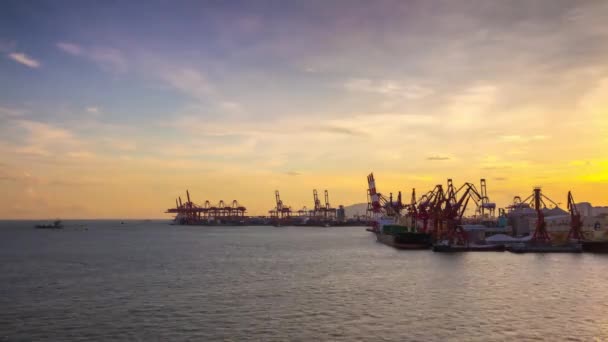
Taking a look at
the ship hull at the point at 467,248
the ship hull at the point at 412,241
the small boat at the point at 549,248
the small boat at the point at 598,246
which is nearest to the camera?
the small boat at the point at 549,248

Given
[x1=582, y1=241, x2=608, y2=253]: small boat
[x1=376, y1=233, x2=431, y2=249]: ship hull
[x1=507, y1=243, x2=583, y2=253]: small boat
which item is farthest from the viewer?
[x1=376, y1=233, x2=431, y2=249]: ship hull

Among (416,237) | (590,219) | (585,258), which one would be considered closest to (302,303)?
(585,258)

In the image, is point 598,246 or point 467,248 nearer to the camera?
point 598,246

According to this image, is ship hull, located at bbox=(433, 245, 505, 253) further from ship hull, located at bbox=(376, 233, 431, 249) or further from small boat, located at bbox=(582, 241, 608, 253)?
small boat, located at bbox=(582, 241, 608, 253)

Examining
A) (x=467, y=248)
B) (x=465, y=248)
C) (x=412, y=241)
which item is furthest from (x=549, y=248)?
(x=412, y=241)

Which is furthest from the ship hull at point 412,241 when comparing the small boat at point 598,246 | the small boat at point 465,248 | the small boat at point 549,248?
the small boat at point 598,246

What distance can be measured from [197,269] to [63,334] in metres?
39.7

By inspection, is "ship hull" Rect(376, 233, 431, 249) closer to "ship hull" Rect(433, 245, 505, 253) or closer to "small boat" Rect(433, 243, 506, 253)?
"small boat" Rect(433, 243, 506, 253)

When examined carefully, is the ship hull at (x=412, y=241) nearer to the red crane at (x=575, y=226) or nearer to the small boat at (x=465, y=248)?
the small boat at (x=465, y=248)

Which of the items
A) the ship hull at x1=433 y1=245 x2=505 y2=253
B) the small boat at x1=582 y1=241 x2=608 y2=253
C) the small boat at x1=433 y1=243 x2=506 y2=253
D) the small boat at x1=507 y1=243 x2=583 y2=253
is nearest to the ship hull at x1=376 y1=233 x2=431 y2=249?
the small boat at x1=433 y1=243 x2=506 y2=253

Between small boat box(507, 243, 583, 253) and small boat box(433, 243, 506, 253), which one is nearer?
small boat box(507, 243, 583, 253)

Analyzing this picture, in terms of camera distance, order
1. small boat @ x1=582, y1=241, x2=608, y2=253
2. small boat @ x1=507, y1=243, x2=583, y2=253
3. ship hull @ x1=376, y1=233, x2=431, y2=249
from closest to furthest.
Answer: small boat @ x1=507, y1=243, x2=583, y2=253, small boat @ x1=582, y1=241, x2=608, y2=253, ship hull @ x1=376, y1=233, x2=431, y2=249

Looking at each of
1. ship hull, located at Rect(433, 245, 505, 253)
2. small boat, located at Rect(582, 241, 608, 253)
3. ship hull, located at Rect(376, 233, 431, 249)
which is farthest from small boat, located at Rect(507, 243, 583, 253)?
ship hull, located at Rect(376, 233, 431, 249)

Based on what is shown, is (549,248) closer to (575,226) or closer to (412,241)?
(575,226)
